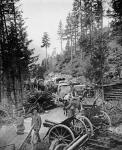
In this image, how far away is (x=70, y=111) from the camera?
10562mm

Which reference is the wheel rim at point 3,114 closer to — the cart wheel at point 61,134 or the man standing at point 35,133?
the man standing at point 35,133

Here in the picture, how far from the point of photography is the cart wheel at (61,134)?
8789mm

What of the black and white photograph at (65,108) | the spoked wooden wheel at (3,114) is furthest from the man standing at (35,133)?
the spoked wooden wheel at (3,114)

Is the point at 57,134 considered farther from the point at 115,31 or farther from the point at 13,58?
the point at 115,31

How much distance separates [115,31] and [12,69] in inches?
469

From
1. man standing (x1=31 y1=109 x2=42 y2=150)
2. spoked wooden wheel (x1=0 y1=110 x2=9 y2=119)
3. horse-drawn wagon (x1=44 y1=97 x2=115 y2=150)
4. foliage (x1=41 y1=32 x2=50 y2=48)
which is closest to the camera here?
horse-drawn wagon (x1=44 y1=97 x2=115 y2=150)

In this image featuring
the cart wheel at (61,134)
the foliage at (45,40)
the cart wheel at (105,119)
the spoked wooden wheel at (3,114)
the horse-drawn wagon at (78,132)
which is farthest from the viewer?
the foliage at (45,40)

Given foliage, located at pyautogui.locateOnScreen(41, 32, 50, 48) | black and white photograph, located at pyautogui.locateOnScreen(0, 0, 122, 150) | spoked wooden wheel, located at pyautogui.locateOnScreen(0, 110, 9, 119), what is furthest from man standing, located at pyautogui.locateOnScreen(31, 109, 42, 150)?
foliage, located at pyautogui.locateOnScreen(41, 32, 50, 48)

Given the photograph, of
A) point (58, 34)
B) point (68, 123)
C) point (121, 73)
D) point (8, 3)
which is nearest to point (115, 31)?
point (121, 73)

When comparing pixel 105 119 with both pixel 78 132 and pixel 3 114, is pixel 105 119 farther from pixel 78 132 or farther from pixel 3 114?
pixel 3 114

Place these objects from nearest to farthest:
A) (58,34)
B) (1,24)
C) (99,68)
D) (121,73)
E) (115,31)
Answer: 1. (99,68)
2. (1,24)
3. (115,31)
4. (121,73)
5. (58,34)

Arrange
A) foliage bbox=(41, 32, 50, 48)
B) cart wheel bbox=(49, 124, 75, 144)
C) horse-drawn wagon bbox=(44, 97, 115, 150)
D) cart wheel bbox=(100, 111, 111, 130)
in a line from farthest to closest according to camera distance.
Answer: foliage bbox=(41, 32, 50, 48) → cart wheel bbox=(100, 111, 111, 130) → cart wheel bbox=(49, 124, 75, 144) → horse-drawn wagon bbox=(44, 97, 115, 150)

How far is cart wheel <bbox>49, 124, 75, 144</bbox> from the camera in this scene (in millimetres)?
8789

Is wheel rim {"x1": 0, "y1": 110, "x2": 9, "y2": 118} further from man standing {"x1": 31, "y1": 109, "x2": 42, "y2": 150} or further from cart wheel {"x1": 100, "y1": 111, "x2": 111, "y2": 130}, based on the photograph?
cart wheel {"x1": 100, "y1": 111, "x2": 111, "y2": 130}
